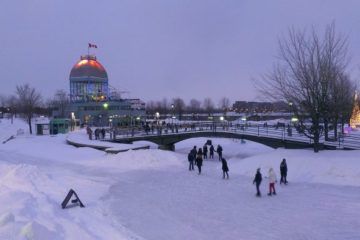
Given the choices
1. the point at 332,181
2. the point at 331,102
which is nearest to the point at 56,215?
the point at 332,181

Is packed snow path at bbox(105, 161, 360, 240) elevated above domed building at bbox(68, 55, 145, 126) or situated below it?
below

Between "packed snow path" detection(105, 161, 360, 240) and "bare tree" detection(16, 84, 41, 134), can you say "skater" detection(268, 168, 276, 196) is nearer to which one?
"packed snow path" detection(105, 161, 360, 240)

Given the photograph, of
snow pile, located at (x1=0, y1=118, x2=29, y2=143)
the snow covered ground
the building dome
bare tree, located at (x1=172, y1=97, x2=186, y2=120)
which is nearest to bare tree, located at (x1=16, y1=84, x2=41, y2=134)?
snow pile, located at (x1=0, y1=118, x2=29, y2=143)

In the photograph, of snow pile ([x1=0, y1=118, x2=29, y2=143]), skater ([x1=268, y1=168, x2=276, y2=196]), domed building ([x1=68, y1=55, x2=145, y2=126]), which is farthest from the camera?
domed building ([x1=68, y1=55, x2=145, y2=126])

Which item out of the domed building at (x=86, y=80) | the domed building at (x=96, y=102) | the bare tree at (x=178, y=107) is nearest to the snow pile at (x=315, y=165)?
the domed building at (x=96, y=102)

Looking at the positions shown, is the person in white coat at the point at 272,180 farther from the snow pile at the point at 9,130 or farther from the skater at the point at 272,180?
the snow pile at the point at 9,130

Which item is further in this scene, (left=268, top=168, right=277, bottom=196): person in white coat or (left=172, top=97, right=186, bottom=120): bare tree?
(left=172, top=97, right=186, bottom=120): bare tree

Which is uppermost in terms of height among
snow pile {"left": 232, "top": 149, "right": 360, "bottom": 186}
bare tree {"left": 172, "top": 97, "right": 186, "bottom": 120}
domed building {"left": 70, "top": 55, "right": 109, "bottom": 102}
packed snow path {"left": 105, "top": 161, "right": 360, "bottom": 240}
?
domed building {"left": 70, "top": 55, "right": 109, "bottom": 102}

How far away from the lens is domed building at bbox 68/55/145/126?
77.0 meters

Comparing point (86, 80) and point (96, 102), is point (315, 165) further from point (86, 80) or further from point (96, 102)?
point (86, 80)

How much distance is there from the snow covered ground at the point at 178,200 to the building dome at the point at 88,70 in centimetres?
6772

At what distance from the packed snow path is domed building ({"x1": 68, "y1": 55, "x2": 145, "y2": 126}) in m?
45.8

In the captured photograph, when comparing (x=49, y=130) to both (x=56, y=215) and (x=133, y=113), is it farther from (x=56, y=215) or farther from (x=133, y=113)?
(x=56, y=215)

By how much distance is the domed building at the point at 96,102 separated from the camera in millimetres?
77044
